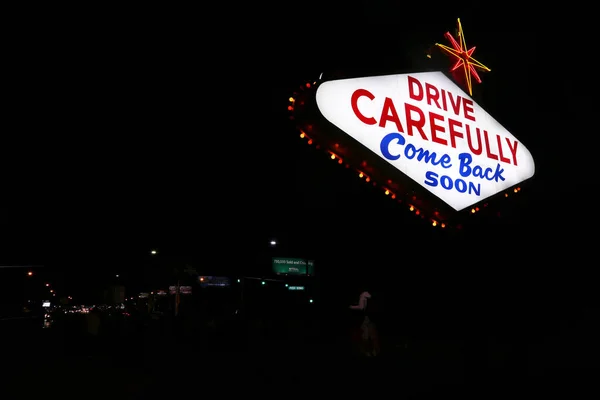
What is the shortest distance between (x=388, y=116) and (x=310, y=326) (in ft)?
40.3

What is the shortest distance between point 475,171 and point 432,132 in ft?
3.30

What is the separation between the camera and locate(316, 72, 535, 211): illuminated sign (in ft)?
18.1

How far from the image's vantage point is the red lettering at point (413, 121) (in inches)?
239

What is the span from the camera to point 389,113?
19.4ft

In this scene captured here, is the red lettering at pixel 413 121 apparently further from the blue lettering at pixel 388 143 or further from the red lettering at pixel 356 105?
the red lettering at pixel 356 105

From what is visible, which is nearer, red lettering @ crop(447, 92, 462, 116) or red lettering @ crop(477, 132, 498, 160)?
red lettering @ crop(447, 92, 462, 116)

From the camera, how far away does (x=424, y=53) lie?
691cm

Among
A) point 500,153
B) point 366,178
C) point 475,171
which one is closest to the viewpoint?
point 366,178

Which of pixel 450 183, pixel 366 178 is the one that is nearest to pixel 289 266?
pixel 450 183

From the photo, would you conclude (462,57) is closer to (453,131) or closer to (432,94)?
(432,94)

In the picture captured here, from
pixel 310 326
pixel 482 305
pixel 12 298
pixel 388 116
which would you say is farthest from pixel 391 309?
pixel 12 298

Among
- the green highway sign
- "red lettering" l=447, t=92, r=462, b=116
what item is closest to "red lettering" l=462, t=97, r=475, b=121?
"red lettering" l=447, t=92, r=462, b=116

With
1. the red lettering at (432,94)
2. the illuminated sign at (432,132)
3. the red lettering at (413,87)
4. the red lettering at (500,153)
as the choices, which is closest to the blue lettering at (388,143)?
the illuminated sign at (432,132)

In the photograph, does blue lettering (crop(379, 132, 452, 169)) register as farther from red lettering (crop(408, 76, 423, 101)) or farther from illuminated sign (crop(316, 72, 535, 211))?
red lettering (crop(408, 76, 423, 101))
